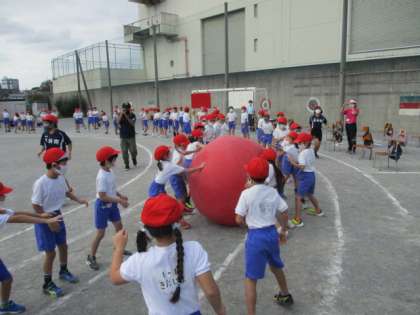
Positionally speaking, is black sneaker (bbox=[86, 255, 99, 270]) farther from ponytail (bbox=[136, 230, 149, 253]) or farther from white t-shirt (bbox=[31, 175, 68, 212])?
ponytail (bbox=[136, 230, 149, 253])

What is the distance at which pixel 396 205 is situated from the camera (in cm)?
780

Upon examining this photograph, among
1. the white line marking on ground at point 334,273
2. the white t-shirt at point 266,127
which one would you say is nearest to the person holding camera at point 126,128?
the white t-shirt at point 266,127

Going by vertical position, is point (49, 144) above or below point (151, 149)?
above

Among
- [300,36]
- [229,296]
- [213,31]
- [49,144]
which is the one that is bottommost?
→ [229,296]

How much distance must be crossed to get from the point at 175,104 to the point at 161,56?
11684 millimetres

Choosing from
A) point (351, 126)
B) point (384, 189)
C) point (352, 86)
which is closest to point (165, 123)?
point (352, 86)

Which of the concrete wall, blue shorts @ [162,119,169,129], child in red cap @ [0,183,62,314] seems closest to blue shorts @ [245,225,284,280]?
child in red cap @ [0,183,62,314]

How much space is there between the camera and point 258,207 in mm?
3908

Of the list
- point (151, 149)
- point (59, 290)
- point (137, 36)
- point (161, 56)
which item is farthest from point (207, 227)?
point (137, 36)

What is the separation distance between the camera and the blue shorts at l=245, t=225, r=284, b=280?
3820 millimetres

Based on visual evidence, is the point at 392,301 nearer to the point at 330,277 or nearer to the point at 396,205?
the point at 330,277

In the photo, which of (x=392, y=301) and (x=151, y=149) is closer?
(x=392, y=301)

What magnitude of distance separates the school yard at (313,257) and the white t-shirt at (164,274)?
194 centimetres

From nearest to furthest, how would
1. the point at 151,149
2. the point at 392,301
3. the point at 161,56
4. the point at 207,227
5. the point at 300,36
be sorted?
the point at 392,301 → the point at 207,227 → the point at 151,149 → the point at 300,36 → the point at 161,56
